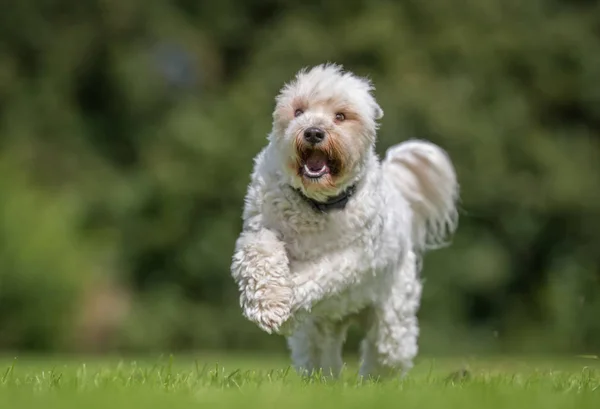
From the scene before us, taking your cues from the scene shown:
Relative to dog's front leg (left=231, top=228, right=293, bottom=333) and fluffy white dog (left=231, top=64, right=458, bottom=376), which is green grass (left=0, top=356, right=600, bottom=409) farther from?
fluffy white dog (left=231, top=64, right=458, bottom=376)

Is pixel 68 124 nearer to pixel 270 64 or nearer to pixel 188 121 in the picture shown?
pixel 188 121

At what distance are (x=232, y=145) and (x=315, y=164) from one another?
52.5ft

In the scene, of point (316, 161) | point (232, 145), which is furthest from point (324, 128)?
point (232, 145)

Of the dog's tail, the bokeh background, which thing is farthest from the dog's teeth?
the bokeh background

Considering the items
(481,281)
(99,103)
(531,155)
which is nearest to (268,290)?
(481,281)

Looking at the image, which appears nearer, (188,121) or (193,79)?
(188,121)

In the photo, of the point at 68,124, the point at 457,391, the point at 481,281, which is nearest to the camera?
the point at 457,391

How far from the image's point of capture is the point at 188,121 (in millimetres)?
22781

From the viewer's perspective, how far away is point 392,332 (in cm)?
725

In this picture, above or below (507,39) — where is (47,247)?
below

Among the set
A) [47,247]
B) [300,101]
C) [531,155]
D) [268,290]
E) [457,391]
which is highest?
[531,155]

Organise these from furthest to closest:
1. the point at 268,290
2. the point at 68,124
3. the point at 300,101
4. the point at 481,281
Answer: the point at 68,124, the point at 481,281, the point at 300,101, the point at 268,290

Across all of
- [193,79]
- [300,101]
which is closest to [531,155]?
[193,79]

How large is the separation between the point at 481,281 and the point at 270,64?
5892mm
